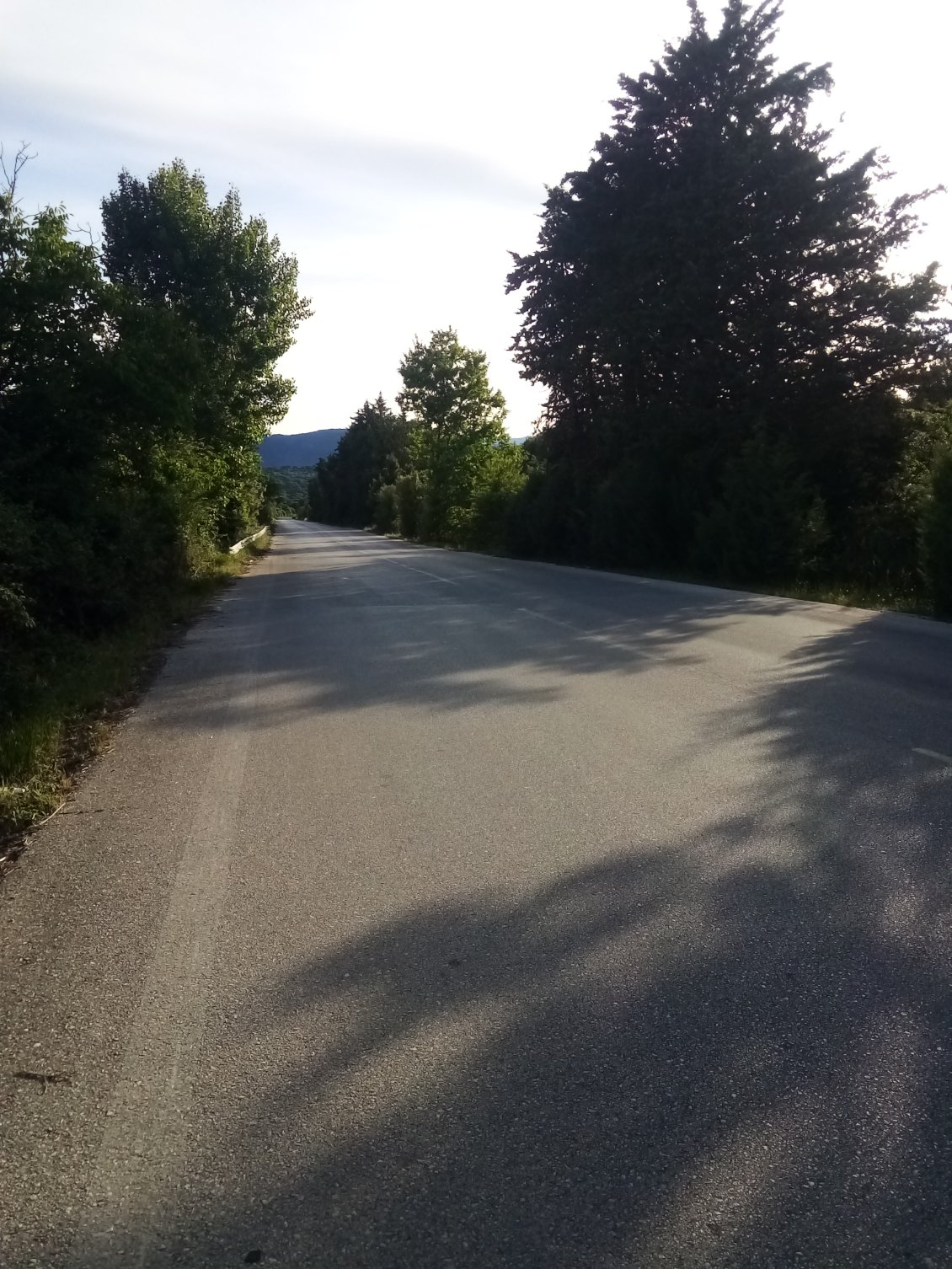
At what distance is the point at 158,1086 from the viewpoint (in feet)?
12.4

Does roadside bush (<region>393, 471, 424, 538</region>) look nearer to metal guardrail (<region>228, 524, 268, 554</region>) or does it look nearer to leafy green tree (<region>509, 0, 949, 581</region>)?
metal guardrail (<region>228, 524, 268, 554</region>)

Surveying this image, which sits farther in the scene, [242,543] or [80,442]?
[242,543]

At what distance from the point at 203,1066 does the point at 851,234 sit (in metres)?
27.6

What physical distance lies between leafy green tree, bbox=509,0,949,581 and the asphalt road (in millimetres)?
20034

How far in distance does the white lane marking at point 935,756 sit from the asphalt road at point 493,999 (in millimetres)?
41

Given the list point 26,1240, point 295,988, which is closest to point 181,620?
point 295,988

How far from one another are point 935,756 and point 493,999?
15.0 feet

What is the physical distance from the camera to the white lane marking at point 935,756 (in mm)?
7539

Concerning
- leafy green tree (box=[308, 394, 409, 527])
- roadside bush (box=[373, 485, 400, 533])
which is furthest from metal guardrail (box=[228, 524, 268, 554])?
leafy green tree (box=[308, 394, 409, 527])

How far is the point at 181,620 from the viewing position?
19344mm

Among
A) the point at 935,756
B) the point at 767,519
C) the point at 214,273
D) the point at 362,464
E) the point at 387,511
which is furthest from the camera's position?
the point at 362,464

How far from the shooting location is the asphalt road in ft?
10.0

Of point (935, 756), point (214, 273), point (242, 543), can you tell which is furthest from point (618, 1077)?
point (242, 543)

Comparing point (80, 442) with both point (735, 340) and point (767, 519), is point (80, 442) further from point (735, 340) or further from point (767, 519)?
point (735, 340)
